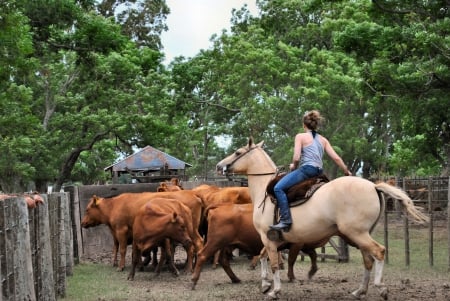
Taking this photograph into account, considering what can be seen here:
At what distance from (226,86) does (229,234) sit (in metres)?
29.4

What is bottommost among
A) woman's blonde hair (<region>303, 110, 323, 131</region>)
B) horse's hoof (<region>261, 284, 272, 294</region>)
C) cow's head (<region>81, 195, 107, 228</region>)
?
horse's hoof (<region>261, 284, 272, 294</region>)

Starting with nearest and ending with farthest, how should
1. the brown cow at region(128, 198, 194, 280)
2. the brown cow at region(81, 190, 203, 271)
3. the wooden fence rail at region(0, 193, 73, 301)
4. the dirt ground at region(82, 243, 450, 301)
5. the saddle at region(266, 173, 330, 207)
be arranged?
1. the wooden fence rail at region(0, 193, 73, 301)
2. the saddle at region(266, 173, 330, 207)
3. the dirt ground at region(82, 243, 450, 301)
4. the brown cow at region(128, 198, 194, 280)
5. the brown cow at region(81, 190, 203, 271)

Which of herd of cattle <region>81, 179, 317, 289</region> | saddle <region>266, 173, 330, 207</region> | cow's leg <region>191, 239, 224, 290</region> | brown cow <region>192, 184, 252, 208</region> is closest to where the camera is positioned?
saddle <region>266, 173, 330, 207</region>

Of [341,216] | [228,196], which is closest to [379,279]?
[341,216]

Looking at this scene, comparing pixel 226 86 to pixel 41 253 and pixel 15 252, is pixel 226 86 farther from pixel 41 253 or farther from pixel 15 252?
pixel 15 252

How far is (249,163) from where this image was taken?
12.8 meters

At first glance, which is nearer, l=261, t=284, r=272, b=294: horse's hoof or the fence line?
the fence line

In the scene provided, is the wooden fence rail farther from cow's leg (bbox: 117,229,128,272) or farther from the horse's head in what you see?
the horse's head

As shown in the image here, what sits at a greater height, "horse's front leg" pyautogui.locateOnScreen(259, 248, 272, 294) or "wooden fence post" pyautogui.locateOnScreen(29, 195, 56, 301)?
"wooden fence post" pyautogui.locateOnScreen(29, 195, 56, 301)

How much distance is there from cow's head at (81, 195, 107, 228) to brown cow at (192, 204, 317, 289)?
4752 millimetres

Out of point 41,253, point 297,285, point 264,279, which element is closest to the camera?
point 41,253

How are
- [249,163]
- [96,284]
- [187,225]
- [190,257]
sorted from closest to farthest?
[249,163]
[96,284]
[187,225]
[190,257]

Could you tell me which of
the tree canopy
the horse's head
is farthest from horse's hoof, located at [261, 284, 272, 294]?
the tree canopy

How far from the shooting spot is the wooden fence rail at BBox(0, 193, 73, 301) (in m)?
7.73
